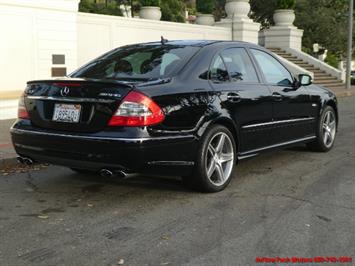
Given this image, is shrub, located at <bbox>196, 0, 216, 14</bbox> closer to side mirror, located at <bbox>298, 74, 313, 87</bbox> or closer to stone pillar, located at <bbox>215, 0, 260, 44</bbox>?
stone pillar, located at <bbox>215, 0, 260, 44</bbox>

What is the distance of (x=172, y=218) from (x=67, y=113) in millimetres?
1355

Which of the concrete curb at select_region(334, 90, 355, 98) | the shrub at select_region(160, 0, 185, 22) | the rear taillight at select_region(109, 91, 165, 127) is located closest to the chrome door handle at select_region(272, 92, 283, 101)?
the rear taillight at select_region(109, 91, 165, 127)

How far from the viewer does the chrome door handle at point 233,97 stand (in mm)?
5856

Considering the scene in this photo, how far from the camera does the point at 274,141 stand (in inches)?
265

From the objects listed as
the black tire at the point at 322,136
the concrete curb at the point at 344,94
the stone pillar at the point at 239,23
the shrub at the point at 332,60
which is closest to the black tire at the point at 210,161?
the black tire at the point at 322,136

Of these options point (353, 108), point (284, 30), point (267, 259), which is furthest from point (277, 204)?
point (284, 30)

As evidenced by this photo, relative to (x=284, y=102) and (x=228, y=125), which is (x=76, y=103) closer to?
(x=228, y=125)

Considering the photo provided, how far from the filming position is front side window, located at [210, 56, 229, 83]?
5.84 metres

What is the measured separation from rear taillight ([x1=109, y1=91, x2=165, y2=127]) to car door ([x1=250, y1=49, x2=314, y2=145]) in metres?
2.16

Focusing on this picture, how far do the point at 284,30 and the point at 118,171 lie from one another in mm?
21943

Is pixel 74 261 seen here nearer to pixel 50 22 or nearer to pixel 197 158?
pixel 197 158

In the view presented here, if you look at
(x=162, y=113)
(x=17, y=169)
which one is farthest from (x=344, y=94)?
(x=162, y=113)

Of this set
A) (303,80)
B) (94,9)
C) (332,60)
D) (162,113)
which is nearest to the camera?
(162,113)

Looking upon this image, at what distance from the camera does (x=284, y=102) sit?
684 cm
